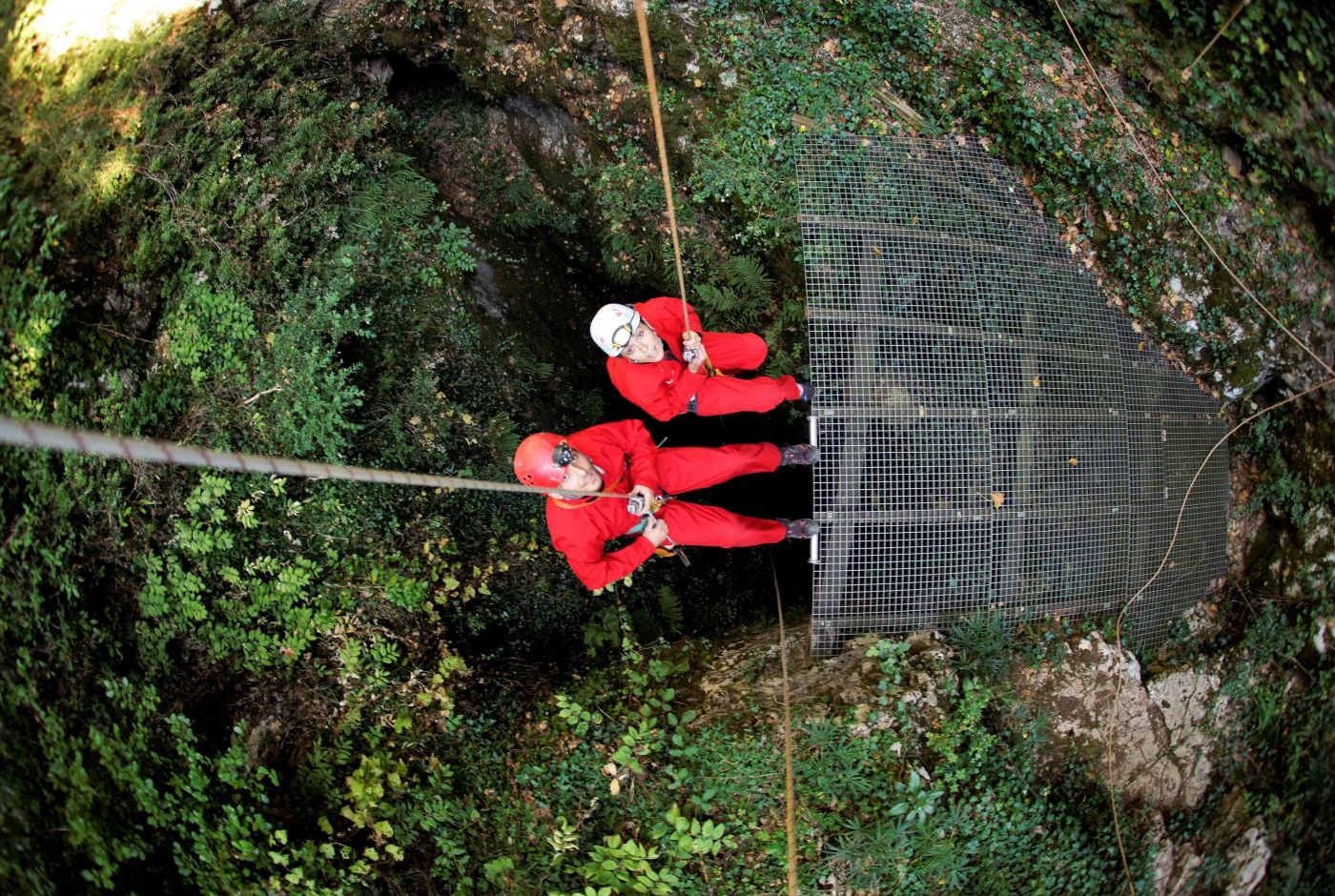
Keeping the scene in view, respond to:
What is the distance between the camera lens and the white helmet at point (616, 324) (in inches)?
169

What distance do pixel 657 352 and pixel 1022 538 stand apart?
277cm

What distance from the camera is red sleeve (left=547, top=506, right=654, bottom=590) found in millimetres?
4340

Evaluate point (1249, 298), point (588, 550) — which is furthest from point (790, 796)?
point (1249, 298)

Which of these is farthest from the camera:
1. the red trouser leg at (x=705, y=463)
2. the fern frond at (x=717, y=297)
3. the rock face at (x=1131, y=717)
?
the fern frond at (x=717, y=297)

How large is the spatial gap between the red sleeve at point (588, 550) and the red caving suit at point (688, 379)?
3.03ft

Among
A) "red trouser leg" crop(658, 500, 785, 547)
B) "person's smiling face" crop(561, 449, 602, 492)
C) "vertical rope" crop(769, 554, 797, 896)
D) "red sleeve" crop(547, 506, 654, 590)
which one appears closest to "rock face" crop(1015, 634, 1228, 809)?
"vertical rope" crop(769, 554, 797, 896)

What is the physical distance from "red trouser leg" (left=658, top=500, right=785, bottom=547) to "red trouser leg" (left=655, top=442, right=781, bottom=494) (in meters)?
0.16

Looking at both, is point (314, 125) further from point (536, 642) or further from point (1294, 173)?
point (1294, 173)

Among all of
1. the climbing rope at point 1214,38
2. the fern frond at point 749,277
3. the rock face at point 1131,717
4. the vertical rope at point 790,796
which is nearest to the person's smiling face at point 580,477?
the vertical rope at point 790,796

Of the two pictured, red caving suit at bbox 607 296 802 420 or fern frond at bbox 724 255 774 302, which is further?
fern frond at bbox 724 255 774 302

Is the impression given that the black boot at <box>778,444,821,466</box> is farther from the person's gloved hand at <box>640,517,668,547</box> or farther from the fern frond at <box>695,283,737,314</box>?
the fern frond at <box>695,283,737,314</box>

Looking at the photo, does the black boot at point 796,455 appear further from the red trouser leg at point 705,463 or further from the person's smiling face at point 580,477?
the person's smiling face at point 580,477

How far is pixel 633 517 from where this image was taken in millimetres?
Answer: 4656

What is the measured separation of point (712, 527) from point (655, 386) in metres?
1.03
